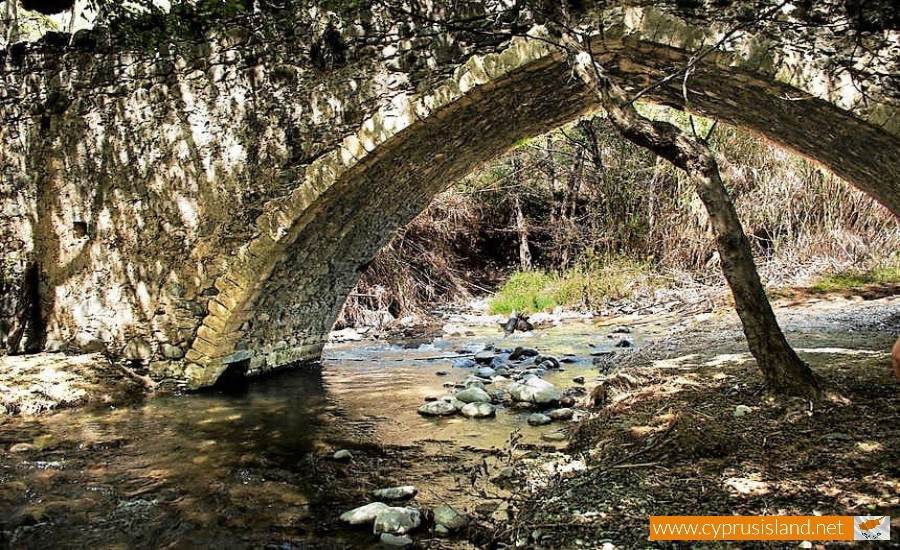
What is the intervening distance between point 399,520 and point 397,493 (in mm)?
326

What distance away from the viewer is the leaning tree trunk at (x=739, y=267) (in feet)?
9.13

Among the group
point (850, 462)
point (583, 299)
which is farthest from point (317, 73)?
point (583, 299)

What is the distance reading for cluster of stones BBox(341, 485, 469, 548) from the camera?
232 cm

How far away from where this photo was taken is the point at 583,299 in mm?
9250

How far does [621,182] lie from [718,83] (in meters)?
7.91

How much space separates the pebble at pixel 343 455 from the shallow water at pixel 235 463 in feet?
0.14

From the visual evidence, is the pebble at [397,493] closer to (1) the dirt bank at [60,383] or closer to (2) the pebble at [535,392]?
(2) the pebble at [535,392]

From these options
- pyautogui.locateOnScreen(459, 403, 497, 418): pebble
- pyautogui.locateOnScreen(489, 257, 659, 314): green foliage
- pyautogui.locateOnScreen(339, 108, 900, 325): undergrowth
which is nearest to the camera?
pyautogui.locateOnScreen(459, 403, 497, 418): pebble

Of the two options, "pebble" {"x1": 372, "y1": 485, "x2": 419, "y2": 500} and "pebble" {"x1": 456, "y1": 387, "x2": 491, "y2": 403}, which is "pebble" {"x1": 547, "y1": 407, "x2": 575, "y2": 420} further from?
"pebble" {"x1": 372, "y1": 485, "x2": 419, "y2": 500}

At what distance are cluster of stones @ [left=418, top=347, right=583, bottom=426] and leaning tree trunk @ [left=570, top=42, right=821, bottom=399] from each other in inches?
54.3

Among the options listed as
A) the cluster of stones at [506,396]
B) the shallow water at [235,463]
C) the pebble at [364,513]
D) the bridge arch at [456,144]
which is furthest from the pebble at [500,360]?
the pebble at [364,513]

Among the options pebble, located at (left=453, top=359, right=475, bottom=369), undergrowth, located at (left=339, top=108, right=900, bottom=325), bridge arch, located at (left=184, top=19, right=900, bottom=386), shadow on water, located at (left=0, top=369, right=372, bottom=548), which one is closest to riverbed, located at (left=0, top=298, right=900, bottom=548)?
shadow on water, located at (left=0, top=369, right=372, bottom=548)

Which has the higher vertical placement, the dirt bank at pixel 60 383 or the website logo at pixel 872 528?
the dirt bank at pixel 60 383

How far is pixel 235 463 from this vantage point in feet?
10.8
